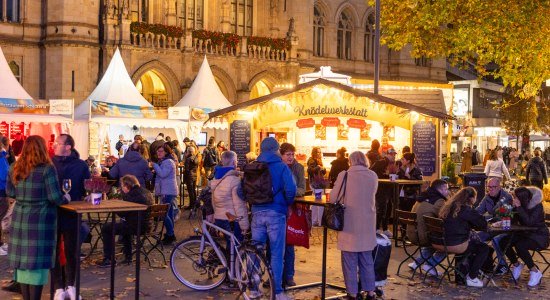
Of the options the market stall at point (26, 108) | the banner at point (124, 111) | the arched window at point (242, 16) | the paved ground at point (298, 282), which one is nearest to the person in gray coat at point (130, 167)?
the paved ground at point (298, 282)

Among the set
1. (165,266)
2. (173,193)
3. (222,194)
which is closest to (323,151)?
(173,193)

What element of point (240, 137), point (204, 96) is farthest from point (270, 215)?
point (204, 96)

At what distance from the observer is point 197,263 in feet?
32.2

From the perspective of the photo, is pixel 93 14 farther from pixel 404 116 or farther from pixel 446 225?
pixel 446 225

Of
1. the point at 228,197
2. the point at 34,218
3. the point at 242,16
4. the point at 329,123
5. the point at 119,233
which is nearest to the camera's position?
the point at 34,218

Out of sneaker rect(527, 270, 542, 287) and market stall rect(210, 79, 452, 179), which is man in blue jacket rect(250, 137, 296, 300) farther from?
market stall rect(210, 79, 452, 179)

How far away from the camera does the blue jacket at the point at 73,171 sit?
29.1 feet

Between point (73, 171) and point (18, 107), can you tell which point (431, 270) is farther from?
point (18, 107)

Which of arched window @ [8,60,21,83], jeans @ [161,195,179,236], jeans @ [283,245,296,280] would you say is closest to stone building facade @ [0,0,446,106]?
arched window @ [8,60,21,83]

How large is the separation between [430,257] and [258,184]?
3.35 m

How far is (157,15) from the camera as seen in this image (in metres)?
33.5

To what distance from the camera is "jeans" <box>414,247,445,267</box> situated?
10930 millimetres

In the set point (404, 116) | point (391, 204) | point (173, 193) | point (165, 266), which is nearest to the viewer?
point (165, 266)

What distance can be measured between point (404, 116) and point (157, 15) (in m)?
18.0
